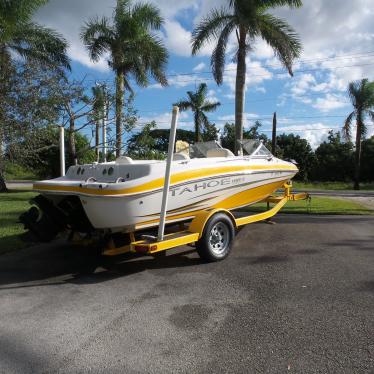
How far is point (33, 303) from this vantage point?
4.99 metres

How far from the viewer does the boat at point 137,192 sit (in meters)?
5.82

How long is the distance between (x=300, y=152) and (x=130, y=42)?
39.3 meters

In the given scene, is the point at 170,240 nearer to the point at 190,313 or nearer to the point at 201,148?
the point at 190,313

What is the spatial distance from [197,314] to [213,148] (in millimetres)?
4475

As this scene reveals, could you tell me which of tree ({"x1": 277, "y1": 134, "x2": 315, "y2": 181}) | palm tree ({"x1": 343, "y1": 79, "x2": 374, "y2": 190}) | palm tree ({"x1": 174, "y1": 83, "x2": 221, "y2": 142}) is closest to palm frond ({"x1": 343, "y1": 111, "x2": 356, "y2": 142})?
palm tree ({"x1": 343, "y1": 79, "x2": 374, "y2": 190})

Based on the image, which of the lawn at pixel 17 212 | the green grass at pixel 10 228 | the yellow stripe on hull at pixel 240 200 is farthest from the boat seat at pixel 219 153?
the lawn at pixel 17 212

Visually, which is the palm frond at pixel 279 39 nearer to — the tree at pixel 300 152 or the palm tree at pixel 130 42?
the palm tree at pixel 130 42

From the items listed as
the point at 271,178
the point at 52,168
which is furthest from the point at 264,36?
the point at 52,168

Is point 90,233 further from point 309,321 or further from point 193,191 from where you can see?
point 309,321

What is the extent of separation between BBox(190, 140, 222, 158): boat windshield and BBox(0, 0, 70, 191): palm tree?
32.3 ft

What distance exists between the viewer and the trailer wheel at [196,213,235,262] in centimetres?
662

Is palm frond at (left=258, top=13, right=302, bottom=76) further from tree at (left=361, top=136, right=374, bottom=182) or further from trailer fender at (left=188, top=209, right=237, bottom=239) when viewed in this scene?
tree at (left=361, top=136, right=374, bottom=182)

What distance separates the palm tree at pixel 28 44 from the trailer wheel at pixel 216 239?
11.8m

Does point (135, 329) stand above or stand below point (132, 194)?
below
